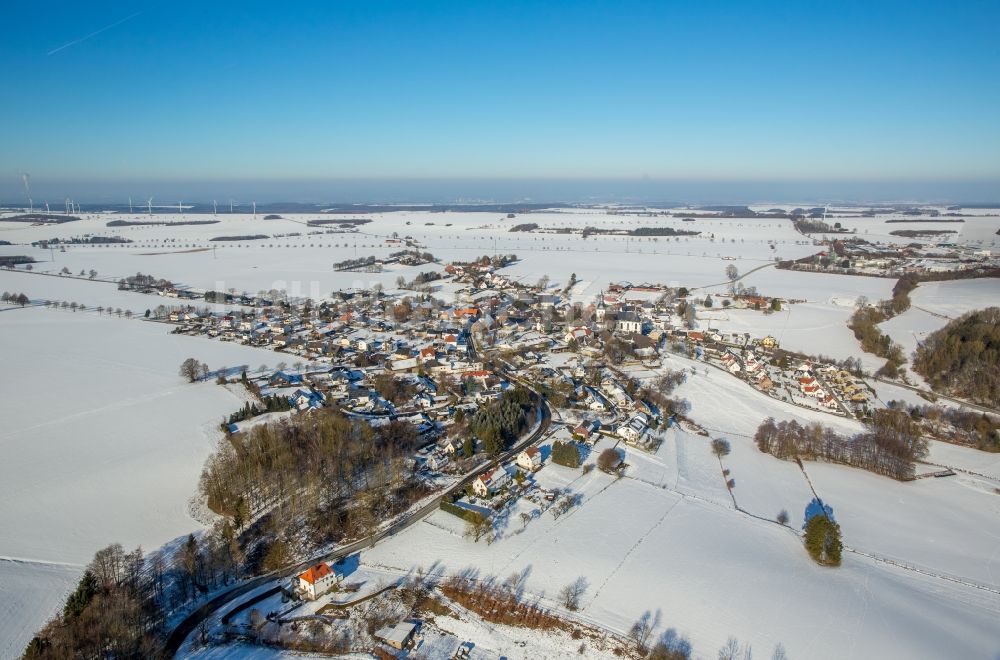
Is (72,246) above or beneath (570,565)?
above

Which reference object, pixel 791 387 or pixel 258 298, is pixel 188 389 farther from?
pixel 791 387

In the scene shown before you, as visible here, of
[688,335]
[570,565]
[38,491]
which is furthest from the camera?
[688,335]

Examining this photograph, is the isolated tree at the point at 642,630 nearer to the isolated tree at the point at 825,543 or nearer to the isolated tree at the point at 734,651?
the isolated tree at the point at 734,651

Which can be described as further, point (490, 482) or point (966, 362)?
point (966, 362)

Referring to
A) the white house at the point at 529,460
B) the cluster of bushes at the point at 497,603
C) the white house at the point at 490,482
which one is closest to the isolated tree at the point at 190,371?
the white house at the point at 490,482

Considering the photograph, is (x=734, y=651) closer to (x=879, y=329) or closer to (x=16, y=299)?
(x=879, y=329)

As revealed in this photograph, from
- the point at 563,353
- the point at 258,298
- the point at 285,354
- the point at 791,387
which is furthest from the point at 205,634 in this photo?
the point at 258,298

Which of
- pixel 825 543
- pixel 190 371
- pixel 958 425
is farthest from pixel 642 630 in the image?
pixel 190 371
